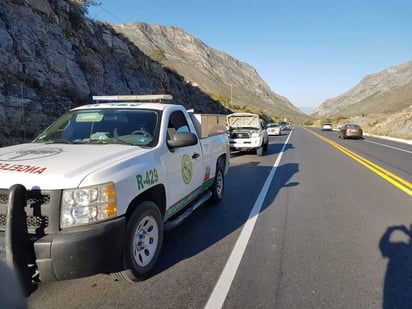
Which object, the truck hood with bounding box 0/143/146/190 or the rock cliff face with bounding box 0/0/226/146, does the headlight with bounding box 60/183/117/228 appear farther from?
the rock cliff face with bounding box 0/0/226/146

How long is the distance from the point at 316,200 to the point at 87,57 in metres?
16.7

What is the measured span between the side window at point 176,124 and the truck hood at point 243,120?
40.4ft

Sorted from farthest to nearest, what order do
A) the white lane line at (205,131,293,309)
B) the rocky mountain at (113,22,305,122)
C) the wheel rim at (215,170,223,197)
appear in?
the rocky mountain at (113,22,305,122), the wheel rim at (215,170,223,197), the white lane line at (205,131,293,309)

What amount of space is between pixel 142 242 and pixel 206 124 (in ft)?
10.6

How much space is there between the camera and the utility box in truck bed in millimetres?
6030

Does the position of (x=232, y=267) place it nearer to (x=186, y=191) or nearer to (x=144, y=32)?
(x=186, y=191)

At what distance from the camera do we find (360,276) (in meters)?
3.73

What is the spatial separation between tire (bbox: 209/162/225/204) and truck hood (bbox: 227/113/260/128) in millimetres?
10811

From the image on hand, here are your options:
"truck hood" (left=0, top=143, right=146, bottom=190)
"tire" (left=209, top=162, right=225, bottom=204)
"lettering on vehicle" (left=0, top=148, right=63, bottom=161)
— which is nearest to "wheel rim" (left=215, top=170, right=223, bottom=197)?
"tire" (left=209, top=162, right=225, bottom=204)

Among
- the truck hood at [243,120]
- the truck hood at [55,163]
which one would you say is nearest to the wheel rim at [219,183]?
the truck hood at [55,163]

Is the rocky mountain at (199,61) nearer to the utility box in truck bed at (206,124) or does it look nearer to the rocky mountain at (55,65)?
the rocky mountain at (55,65)

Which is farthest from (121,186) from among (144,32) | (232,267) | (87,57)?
(144,32)

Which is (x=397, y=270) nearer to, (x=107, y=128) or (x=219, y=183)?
(x=219, y=183)

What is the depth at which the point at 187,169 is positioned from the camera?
189 inches
